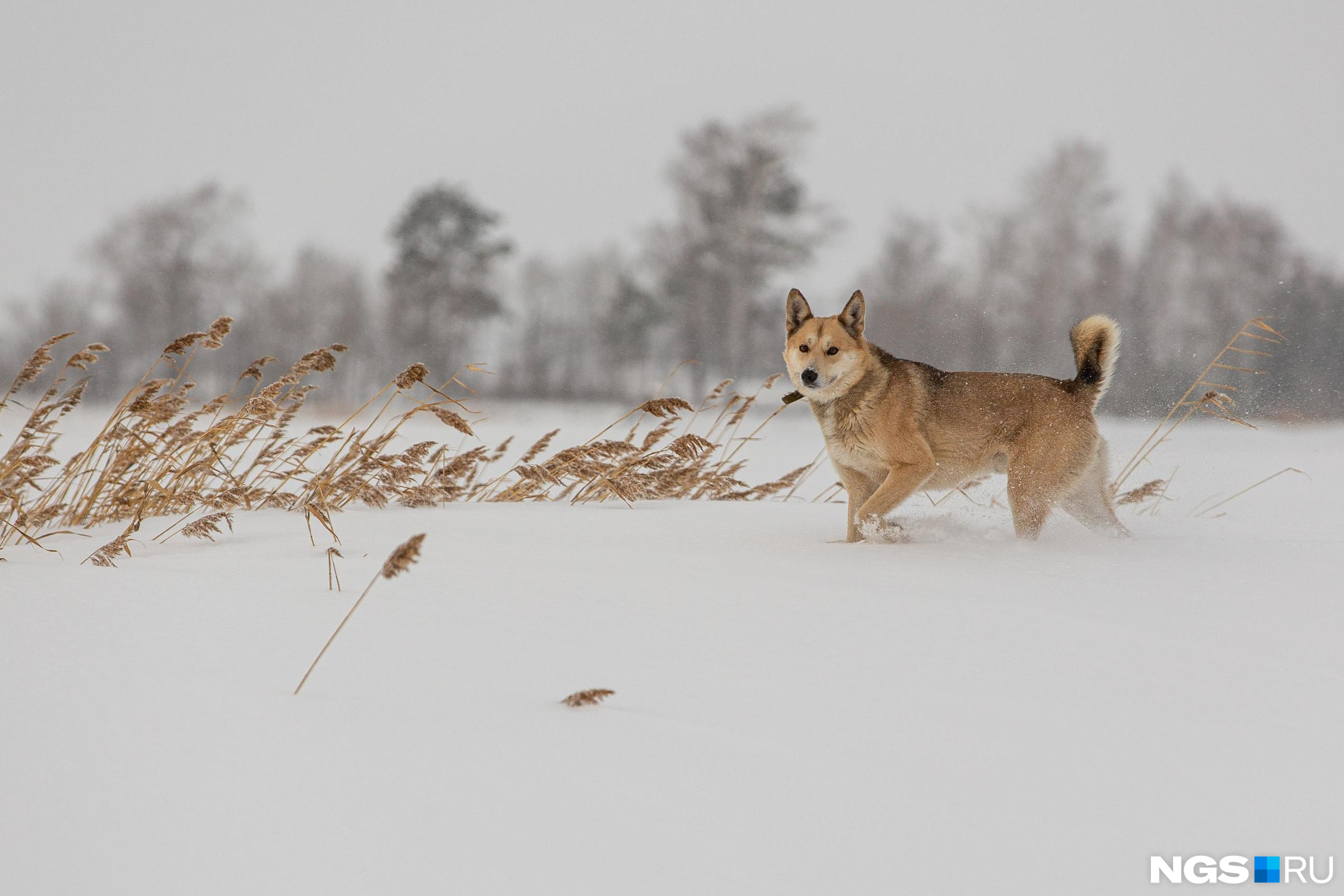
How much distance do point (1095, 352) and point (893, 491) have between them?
3.54 feet

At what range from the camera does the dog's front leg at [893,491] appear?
3646 millimetres

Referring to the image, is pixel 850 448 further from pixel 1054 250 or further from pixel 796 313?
pixel 1054 250

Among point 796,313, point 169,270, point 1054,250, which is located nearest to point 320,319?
point 169,270

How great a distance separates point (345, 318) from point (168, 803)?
1055 inches

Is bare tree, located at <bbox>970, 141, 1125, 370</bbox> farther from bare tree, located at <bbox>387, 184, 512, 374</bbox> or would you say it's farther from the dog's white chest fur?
the dog's white chest fur

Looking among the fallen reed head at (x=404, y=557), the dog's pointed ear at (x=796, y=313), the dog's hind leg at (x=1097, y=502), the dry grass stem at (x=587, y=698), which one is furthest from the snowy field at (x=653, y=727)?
the dog's pointed ear at (x=796, y=313)

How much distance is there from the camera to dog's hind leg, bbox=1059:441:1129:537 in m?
3.89

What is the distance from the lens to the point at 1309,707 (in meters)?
1.89

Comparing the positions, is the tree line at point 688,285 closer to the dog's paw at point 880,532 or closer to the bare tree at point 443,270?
the bare tree at point 443,270

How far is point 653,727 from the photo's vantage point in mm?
1649

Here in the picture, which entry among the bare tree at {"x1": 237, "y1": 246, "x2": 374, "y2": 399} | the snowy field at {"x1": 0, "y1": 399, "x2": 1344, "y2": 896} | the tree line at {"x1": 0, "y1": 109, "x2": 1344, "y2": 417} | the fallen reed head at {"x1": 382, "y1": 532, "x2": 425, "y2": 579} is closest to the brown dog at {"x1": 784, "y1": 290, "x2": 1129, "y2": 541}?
the snowy field at {"x1": 0, "y1": 399, "x2": 1344, "y2": 896}

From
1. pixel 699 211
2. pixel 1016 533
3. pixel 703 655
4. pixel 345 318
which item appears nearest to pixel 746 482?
pixel 1016 533

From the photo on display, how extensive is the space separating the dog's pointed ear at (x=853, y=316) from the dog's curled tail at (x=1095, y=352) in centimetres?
88

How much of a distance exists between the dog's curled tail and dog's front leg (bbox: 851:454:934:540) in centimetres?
79
